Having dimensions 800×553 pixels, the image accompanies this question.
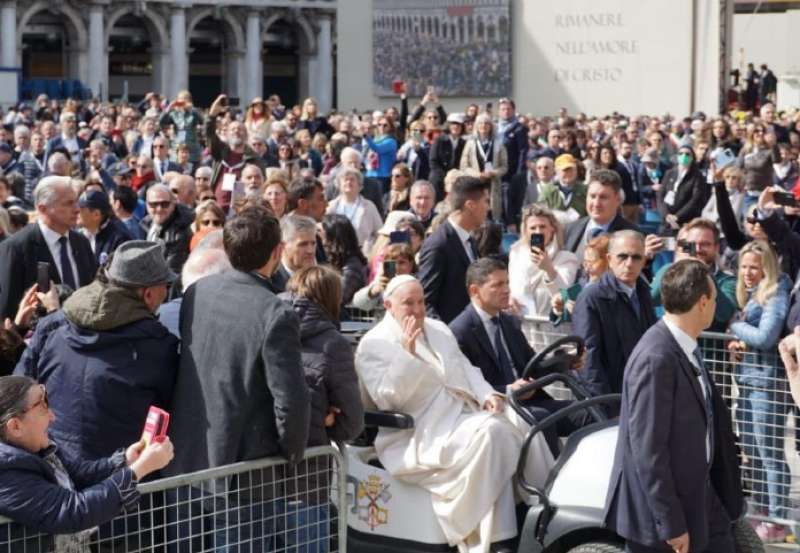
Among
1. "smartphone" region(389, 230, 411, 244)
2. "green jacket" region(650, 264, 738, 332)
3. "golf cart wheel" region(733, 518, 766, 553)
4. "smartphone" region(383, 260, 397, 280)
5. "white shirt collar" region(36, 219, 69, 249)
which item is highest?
"white shirt collar" region(36, 219, 69, 249)

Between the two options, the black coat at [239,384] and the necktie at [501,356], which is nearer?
the black coat at [239,384]

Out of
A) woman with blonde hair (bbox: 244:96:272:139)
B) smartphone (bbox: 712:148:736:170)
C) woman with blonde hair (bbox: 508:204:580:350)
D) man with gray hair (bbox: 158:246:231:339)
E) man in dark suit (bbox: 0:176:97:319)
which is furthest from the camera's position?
smartphone (bbox: 712:148:736:170)

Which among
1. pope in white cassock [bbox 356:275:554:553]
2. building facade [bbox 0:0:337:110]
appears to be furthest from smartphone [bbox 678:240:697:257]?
building facade [bbox 0:0:337:110]

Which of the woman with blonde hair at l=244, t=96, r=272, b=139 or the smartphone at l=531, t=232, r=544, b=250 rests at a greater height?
the woman with blonde hair at l=244, t=96, r=272, b=139

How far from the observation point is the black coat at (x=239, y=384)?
5684mm

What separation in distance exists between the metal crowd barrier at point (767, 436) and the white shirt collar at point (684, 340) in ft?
7.37

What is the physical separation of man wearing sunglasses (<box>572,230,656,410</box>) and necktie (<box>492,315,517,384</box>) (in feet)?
1.21

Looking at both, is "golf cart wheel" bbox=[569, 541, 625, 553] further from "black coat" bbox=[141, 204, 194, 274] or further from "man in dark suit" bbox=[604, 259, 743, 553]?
"black coat" bbox=[141, 204, 194, 274]

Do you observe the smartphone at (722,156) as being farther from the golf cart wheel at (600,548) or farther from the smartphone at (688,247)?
the golf cart wheel at (600,548)

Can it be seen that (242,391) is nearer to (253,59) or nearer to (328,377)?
(328,377)

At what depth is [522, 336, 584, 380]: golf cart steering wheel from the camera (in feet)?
24.6

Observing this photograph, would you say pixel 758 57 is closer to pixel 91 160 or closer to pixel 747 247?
pixel 91 160

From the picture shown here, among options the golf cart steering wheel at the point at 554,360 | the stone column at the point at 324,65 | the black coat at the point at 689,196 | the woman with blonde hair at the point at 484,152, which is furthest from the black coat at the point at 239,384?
the stone column at the point at 324,65

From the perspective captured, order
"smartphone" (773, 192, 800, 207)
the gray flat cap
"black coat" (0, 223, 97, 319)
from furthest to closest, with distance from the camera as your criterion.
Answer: "smartphone" (773, 192, 800, 207)
"black coat" (0, 223, 97, 319)
the gray flat cap
